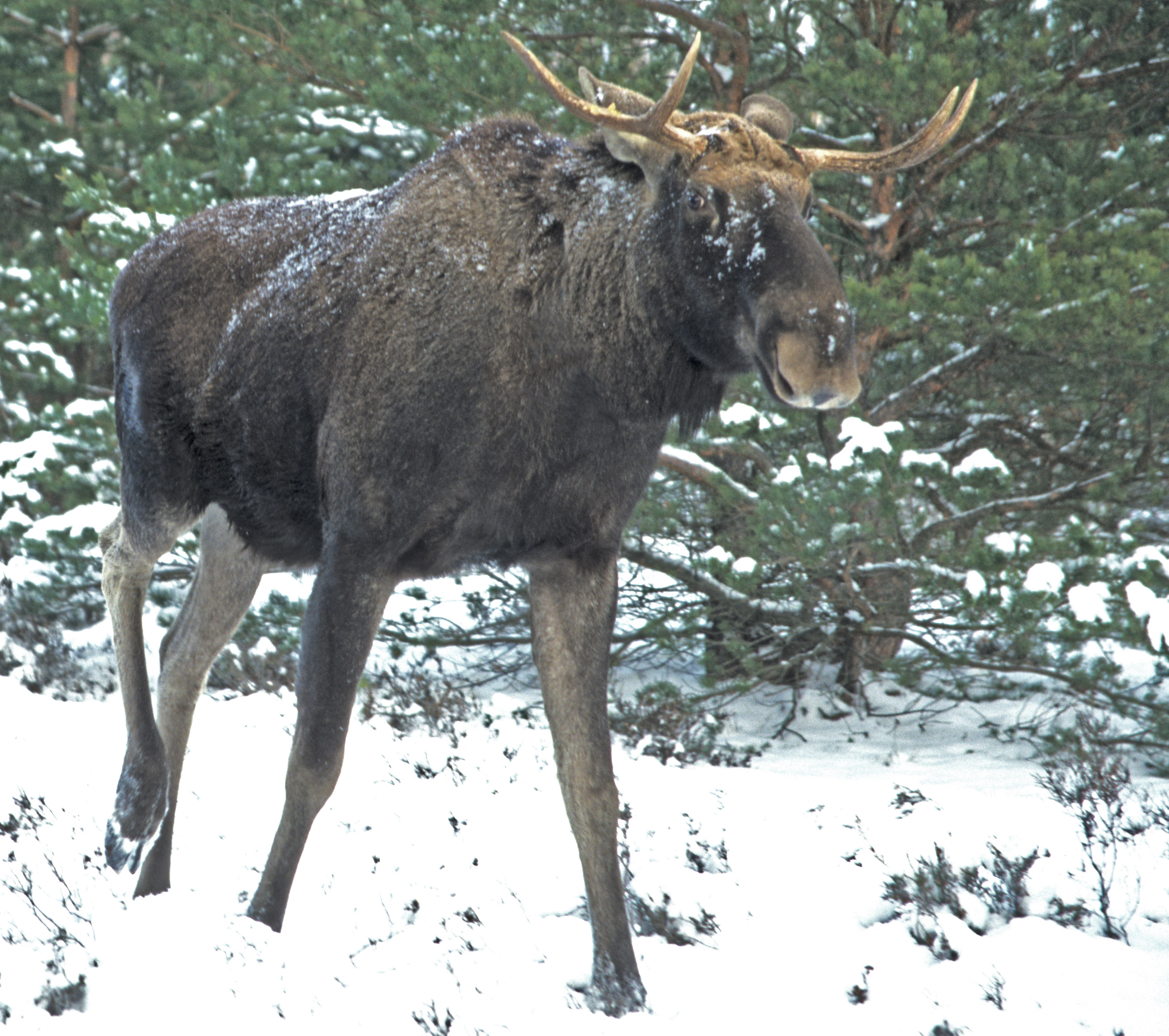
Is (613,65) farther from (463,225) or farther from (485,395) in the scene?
(485,395)

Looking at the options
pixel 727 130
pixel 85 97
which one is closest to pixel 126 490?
pixel 727 130

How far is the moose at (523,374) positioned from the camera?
279cm

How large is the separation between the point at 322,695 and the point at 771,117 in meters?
2.06

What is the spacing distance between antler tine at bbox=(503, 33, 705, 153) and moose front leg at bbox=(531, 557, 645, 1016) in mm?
1124

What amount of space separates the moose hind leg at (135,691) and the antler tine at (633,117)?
6.07 ft

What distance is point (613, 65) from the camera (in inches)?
254

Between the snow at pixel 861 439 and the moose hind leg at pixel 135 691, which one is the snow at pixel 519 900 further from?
the snow at pixel 861 439

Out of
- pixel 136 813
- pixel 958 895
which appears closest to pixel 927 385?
pixel 958 895

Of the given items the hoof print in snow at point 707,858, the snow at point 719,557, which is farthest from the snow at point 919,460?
the hoof print in snow at point 707,858

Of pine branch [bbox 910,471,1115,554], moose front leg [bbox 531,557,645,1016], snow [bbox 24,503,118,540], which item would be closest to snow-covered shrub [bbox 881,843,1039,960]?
moose front leg [bbox 531,557,645,1016]

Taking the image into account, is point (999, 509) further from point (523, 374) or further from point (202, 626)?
point (202, 626)

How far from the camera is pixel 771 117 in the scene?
10.7 feet

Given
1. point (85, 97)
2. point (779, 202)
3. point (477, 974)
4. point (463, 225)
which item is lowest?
point (477, 974)

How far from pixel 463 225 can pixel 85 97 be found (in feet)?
35.9
